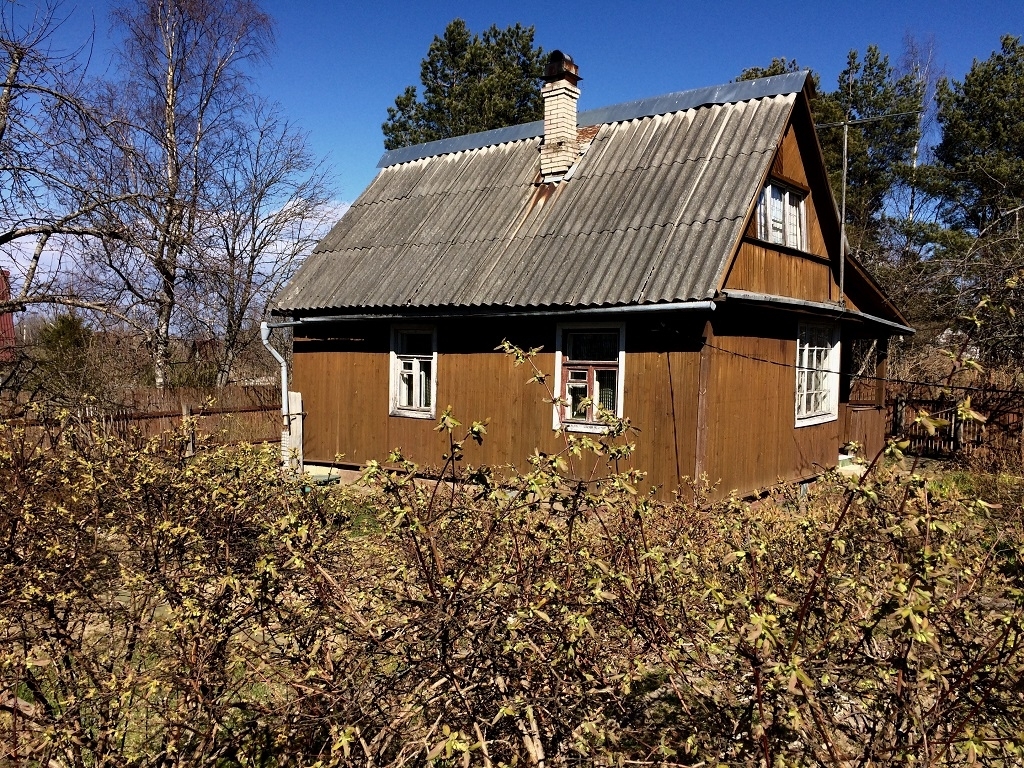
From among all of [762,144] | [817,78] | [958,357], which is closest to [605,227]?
[762,144]

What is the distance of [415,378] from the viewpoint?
12.4 meters

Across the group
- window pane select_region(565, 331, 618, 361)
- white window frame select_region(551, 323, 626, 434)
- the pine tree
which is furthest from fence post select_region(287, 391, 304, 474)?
the pine tree

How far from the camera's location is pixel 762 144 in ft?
35.0

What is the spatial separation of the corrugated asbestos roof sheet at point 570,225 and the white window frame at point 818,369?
3249mm

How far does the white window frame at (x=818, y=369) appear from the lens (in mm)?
12422

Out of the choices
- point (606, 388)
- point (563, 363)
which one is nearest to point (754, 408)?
point (606, 388)

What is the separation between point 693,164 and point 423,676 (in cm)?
984

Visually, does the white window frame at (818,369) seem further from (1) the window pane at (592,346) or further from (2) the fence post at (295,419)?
A: (2) the fence post at (295,419)

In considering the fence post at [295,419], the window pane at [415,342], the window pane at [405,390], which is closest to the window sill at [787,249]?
the window pane at [415,342]

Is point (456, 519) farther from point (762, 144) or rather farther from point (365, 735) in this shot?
point (762, 144)

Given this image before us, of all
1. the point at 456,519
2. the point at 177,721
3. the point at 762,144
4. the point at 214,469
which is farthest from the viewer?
the point at 762,144

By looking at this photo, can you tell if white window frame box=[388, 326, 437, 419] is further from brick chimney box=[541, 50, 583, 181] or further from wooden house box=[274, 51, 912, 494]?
brick chimney box=[541, 50, 583, 181]

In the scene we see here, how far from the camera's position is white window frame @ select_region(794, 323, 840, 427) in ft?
40.8

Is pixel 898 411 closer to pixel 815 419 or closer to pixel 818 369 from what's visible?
pixel 815 419
